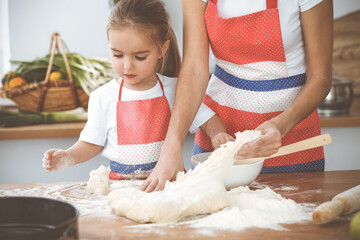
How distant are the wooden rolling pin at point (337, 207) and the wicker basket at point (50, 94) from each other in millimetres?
2007

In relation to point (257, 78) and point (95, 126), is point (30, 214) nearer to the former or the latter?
point (95, 126)

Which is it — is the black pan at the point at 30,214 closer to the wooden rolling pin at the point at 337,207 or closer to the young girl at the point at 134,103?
the wooden rolling pin at the point at 337,207

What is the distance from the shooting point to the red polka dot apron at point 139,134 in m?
1.54

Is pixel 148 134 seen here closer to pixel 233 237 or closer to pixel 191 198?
pixel 191 198

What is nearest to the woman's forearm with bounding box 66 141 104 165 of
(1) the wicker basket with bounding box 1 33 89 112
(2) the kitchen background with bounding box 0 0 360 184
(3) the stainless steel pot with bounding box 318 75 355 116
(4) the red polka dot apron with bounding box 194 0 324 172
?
(4) the red polka dot apron with bounding box 194 0 324 172

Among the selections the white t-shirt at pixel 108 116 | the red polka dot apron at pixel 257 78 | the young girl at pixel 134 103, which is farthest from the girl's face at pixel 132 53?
the red polka dot apron at pixel 257 78

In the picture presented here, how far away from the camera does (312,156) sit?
1.54 metres

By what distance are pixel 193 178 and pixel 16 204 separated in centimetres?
45

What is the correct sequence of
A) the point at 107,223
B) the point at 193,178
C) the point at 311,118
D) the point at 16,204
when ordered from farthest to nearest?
the point at 311,118
the point at 193,178
the point at 107,223
the point at 16,204

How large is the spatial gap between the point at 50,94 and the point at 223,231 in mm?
2012

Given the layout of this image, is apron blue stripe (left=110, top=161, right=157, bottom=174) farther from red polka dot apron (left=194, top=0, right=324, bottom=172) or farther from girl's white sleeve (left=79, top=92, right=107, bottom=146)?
red polka dot apron (left=194, top=0, right=324, bottom=172)

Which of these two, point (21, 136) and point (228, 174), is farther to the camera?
point (21, 136)

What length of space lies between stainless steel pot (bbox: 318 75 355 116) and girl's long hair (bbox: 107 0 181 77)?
1.36 metres

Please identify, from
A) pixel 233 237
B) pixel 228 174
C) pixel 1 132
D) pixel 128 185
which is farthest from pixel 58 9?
pixel 233 237
